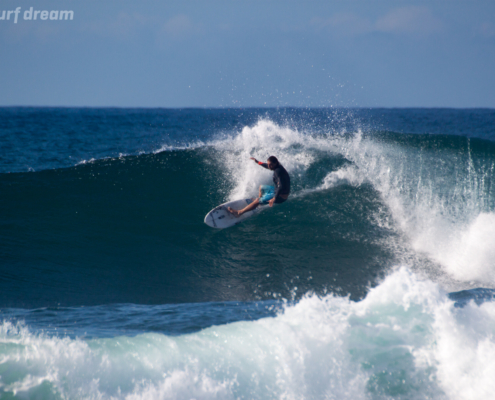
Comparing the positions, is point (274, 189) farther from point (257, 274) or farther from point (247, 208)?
point (257, 274)

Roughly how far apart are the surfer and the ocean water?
0.50m

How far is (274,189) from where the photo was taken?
8.48 meters

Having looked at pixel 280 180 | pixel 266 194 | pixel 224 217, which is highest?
pixel 280 180

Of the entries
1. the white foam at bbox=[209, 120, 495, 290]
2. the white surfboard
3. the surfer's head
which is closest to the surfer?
the surfer's head

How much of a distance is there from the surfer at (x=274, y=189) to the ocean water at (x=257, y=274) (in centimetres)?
50

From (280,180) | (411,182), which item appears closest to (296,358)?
(280,180)

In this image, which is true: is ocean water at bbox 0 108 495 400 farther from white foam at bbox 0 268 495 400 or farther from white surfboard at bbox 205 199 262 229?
white surfboard at bbox 205 199 262 229

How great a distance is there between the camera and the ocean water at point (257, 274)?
3787 mm

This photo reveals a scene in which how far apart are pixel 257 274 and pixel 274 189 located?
7.53 ft

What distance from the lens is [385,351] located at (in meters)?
4.12

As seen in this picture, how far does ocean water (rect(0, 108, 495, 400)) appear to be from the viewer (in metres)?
3.79

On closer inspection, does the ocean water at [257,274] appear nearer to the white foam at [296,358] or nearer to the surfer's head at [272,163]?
the white foam at [296,358]

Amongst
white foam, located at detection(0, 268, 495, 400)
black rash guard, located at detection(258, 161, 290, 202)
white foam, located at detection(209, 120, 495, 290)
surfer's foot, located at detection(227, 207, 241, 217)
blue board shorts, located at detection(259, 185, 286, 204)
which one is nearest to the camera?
white foam, located at detection(0, 268, 495, 400)

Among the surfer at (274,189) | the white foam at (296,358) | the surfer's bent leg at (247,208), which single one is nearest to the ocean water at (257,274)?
the white foam at (296,358)
